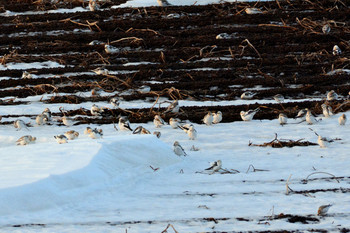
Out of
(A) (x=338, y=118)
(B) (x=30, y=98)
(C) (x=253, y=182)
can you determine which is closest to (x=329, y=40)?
(A) (x=338, y=118)

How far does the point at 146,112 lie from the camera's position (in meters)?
12.9

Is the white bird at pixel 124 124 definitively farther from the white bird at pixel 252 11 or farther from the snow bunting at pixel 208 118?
the white bird at pixel 252 11

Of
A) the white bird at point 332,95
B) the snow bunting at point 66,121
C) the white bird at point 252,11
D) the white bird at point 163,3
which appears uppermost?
the white bird at point 163,3

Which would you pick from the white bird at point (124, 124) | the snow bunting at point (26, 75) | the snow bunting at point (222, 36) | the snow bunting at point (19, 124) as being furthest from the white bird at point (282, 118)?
the snow bunting at point (26, 75)

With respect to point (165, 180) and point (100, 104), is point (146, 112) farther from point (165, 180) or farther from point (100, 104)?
point (165, 180)

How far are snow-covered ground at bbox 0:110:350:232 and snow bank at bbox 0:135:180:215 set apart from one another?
0.03 ft

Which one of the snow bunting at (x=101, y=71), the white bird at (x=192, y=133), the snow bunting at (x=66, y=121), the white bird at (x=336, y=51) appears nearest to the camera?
the white bird at (x=192, y=133)

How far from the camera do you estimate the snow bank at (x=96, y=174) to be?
24.1 ft

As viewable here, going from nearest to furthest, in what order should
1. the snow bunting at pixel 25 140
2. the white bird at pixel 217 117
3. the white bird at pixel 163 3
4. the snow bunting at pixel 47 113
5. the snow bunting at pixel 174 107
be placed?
1. the snow bunting at pixel 25 140
2. the white bird at pixel 217 117
3. the snow bunting at pixel 47 113
4. the snow bunting at pixel 174 107
5. the white bird at pixel 163 3

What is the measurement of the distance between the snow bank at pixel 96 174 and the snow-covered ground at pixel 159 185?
0.4 inches

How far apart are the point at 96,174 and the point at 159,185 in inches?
30.9

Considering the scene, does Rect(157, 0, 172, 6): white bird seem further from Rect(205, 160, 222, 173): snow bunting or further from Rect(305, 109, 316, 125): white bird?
Rect(205, 160, 222, 173): snow bunting

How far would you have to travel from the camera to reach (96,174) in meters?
8.33

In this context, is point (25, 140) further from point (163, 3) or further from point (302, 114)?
point (163, 3)
